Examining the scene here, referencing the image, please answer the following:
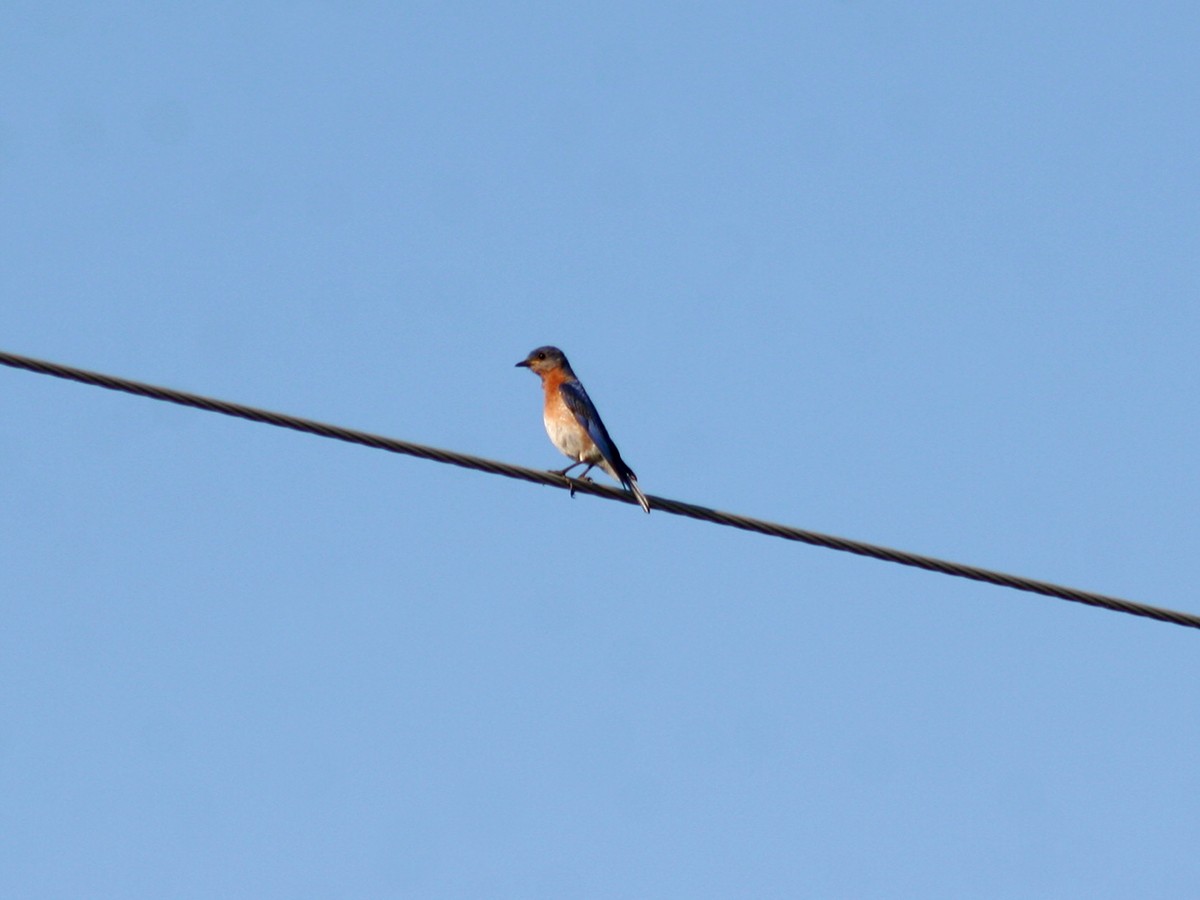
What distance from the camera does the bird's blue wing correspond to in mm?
13250

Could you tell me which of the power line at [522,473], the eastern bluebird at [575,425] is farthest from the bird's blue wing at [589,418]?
the power line at [522,473]

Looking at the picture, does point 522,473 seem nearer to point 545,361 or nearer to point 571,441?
point 571,441

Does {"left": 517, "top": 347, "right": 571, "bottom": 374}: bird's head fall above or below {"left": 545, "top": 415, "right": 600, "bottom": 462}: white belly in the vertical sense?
above

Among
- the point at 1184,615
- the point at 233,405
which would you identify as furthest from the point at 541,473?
the point at 1184,615

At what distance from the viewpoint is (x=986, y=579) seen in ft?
27.7

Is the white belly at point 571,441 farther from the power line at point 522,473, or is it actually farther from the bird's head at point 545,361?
the power line at point 522,473

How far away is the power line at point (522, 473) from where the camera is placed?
25.3ft

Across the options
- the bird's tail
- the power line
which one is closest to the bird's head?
the bird's tail

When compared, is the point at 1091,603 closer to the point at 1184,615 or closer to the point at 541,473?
the point at 1184,615

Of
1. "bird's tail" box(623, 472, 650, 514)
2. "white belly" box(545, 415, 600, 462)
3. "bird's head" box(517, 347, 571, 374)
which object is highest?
"bird's head" box(517, 347, 571, 374)

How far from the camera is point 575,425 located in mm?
13859

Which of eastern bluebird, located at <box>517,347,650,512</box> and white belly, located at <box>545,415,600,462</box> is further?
white belly, located at <box>545,415,600,462</box>

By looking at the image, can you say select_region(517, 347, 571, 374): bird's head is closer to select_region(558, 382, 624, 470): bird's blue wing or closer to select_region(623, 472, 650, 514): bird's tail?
select_region(558, 382, 624, 470): bird's blue wing

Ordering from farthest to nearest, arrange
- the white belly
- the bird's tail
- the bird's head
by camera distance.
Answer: the bird's head → the white belly → the bird's tail
